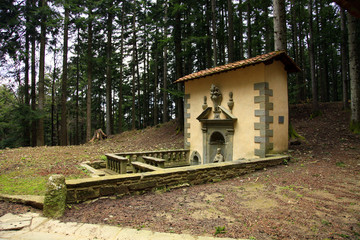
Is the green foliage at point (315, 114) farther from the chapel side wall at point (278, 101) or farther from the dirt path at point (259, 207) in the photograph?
the dirt path at point (259, 207)

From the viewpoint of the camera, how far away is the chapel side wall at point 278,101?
806 centimetres

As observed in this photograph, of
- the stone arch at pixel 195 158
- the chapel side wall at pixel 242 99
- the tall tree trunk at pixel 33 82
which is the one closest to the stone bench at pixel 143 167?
the chapel side wall at pixel 242 99

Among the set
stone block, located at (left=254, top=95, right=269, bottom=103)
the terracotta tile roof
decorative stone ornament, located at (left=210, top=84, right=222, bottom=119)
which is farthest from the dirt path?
the terracotta tile roof

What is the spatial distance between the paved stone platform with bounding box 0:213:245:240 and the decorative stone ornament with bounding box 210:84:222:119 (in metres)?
7.14

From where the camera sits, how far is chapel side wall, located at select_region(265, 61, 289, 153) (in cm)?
806

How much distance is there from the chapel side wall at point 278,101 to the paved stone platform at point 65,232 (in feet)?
21.2

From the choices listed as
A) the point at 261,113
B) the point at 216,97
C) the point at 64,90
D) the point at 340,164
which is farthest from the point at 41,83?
the point at 340,164

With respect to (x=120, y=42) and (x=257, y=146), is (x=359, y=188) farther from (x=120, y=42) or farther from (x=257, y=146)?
(x=120, y=42)

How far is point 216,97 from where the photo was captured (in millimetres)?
9391

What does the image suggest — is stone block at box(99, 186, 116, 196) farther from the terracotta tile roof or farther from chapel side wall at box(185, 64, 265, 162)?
the terracotta tile roof

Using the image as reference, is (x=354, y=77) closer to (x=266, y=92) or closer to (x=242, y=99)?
(x=266, y=92)

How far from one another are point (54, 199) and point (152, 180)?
208 cm

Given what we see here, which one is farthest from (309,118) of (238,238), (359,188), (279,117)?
(238,238)

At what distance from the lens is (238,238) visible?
2.78 meters
